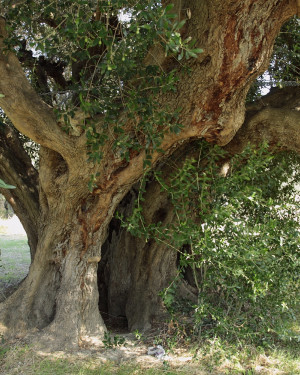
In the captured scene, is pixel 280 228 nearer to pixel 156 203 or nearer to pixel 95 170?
pixel 156 203

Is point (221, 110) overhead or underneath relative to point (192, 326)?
overhead

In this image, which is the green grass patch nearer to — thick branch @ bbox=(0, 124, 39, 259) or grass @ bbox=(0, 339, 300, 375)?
thick branch @ bbox=(0, 124, 39, 259)

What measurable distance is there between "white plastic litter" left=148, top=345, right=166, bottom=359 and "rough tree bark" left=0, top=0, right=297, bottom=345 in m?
0.71

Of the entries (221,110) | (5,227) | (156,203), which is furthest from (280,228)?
(5,227)

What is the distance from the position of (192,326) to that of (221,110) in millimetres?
2378

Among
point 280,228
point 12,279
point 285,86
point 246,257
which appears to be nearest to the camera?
point 246,257

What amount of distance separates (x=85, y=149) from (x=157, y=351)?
2225 mm

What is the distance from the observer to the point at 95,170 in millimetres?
3930

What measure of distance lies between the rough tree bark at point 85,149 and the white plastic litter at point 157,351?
2.33 ft

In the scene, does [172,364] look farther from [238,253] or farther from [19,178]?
[19,178]

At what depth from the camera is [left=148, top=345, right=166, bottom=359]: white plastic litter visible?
380cm

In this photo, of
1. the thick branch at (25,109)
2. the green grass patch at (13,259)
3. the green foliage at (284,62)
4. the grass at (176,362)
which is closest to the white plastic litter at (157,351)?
the grass at (176,362)

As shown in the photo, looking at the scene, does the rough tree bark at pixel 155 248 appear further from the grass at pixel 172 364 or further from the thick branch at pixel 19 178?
the thick branch at pixel 19 178

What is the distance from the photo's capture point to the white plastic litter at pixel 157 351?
3804 millimetres
